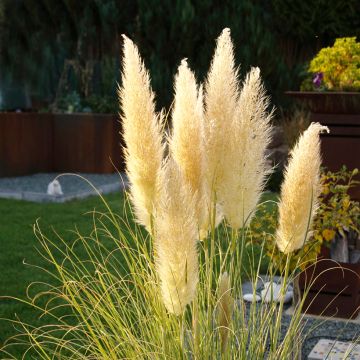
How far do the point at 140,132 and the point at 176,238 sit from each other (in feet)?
1.09

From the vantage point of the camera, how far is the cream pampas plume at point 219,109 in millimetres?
1788

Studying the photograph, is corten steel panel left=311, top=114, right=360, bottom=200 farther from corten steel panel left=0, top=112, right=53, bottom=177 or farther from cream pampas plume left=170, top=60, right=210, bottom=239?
corten steel panel left=0, top=112, right=53, bottom=177

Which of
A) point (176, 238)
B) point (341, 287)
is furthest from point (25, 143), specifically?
point (176, 238)

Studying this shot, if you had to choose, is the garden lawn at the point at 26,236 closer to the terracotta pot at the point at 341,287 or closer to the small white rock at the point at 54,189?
the small white rock at the point at 54,189

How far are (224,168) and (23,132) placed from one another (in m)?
7.87

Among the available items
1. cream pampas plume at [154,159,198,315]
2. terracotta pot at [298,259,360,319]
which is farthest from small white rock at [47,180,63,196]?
cream pampas plume at [154,159,198,315]

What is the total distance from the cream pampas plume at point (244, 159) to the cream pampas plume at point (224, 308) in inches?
5.6

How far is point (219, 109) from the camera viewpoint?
1.80 meters

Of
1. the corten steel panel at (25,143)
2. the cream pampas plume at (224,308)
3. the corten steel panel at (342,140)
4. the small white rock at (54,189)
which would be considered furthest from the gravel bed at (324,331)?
the corten steel panel at (25,143)

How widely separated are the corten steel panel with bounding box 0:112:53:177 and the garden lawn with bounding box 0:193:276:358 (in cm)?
174

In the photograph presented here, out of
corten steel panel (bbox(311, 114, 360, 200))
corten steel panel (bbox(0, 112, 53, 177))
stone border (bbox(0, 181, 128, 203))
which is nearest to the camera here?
corten steel panel (bbox(311, 114, 360, 200))

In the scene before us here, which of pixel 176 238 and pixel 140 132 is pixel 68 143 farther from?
pixel 176 238

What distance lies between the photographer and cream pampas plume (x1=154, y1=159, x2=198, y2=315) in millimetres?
1505

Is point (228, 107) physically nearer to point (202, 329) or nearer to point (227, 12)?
point (202, 329)
